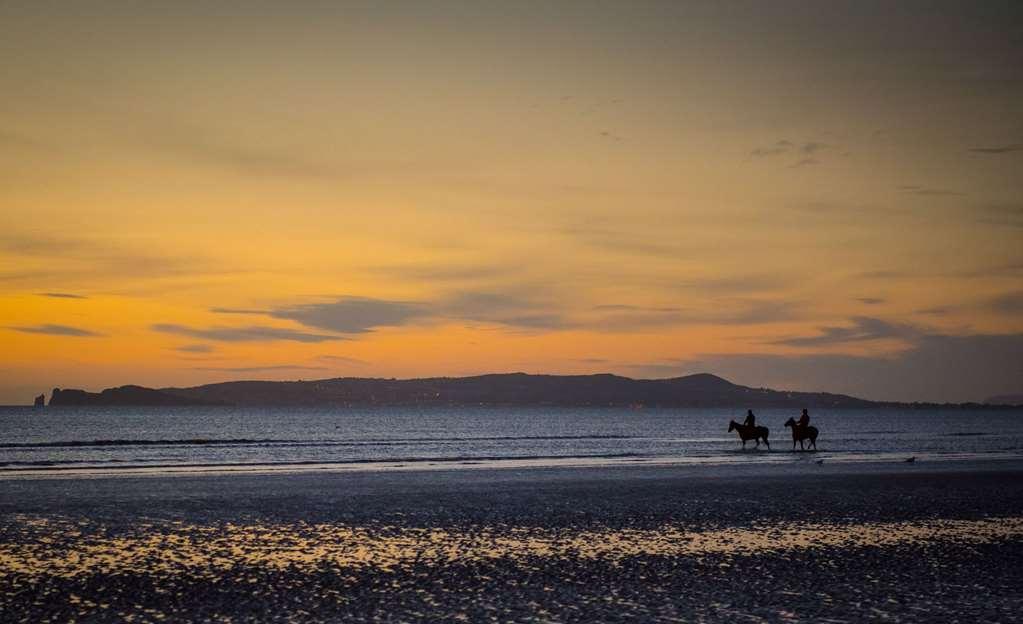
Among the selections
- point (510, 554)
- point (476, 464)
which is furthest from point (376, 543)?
point (476, 464)

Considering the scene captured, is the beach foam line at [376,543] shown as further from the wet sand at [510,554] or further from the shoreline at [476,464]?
the shoreline at [476,464]

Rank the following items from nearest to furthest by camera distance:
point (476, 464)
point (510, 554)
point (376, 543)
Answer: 1. point (510, 554)
2. point (376, 543)
3. point (476, 464)

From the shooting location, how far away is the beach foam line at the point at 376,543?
14234 millimetres

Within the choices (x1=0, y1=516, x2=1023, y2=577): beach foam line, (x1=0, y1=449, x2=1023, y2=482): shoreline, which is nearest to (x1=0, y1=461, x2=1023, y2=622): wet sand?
(x1=0, y1=516, x2=1023, y2=577): beach foam line

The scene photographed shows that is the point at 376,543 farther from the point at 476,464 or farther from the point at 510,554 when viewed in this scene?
the point at 476,464

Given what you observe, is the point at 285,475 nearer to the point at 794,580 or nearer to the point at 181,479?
the point at 181,479

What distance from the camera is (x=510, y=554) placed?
14.9 meters

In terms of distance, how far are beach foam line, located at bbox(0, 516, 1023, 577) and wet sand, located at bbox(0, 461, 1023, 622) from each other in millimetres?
72

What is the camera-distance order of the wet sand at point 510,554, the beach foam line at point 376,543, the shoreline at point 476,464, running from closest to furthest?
the wet sand at point 510,554, the beach foam line at point 376,543, the shoreline at point 476,464

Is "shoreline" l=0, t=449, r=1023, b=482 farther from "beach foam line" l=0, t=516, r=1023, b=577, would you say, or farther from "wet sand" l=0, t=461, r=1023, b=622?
"beach foam line" l=0, t=516, r=1023, b=577

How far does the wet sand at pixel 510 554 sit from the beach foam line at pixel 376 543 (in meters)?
0.07

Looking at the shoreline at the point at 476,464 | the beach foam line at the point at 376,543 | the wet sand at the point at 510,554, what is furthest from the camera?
the shoreline at the point at 476,464

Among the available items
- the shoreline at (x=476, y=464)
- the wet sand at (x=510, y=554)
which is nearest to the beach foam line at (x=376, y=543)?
the wet sand at (x=510, y=554)

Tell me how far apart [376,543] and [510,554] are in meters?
2.81
